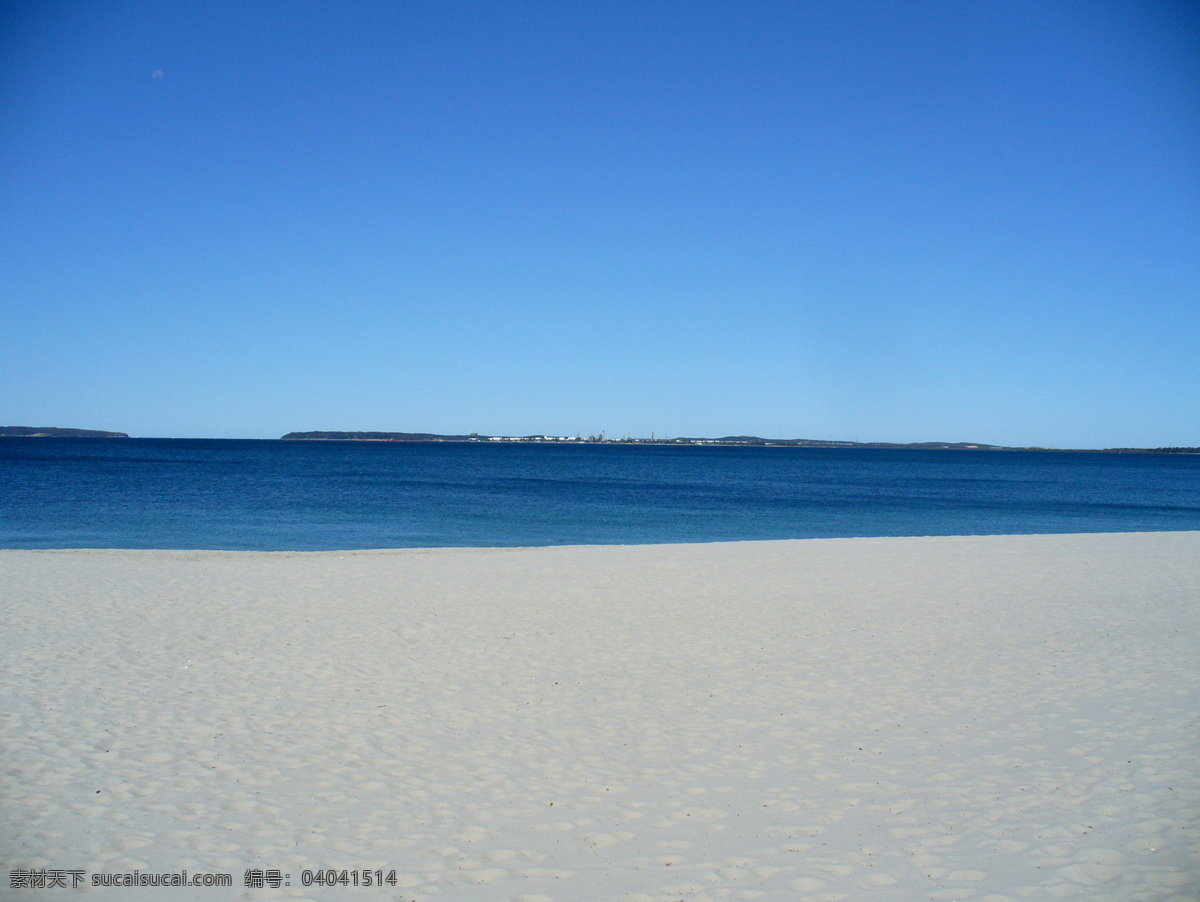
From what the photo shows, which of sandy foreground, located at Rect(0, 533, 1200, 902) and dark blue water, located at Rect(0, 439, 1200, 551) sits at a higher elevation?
dark blue water, located at Rect(0, 439, 1200, 551)

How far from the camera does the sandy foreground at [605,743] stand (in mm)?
4559

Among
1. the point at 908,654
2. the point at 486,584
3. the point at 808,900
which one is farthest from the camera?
the point at 486,584

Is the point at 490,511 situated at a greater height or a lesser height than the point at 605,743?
greater

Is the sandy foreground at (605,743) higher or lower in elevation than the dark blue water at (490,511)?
lower

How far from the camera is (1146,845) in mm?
4770

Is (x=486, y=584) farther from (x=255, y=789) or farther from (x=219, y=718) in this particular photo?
(x=255, y=789)

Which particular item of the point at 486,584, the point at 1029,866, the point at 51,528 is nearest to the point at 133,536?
the point at 51,528

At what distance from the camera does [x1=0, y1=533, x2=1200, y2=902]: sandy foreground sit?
15.0 ft

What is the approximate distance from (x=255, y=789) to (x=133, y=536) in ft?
70.9

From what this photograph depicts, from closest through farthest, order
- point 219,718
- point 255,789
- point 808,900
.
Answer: point 808,900 → point 255,789 → point 219,718

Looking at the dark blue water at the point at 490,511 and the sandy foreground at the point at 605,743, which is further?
the dark blue water at the point at 490,511

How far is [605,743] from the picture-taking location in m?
6.54

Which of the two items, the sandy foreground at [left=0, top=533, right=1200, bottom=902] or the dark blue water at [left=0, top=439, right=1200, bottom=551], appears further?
the dark blue water at [left=0, top=439, right=1200, bottom=551]

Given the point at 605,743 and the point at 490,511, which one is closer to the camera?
the point at 605,743
